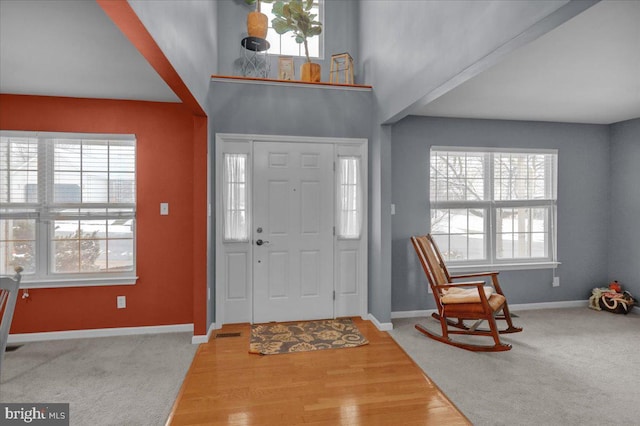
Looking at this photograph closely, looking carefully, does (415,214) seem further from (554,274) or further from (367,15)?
(367,15)

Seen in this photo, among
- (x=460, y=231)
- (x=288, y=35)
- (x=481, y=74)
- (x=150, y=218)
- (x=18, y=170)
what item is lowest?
(x=460, y=231)

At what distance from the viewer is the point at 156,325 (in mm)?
3523

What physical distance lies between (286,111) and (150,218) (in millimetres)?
1889

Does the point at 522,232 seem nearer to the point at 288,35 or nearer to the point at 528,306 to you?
the point at 528,306

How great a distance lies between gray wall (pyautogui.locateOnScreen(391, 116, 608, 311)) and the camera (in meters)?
3.97

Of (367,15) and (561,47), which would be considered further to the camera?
(367,15)

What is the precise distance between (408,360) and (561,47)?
2.64 metres

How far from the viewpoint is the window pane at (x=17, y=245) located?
3275mm

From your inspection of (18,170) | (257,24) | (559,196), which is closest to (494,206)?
(559,196)

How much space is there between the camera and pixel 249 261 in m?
3.70

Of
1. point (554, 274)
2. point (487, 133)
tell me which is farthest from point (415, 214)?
point (554, 274)

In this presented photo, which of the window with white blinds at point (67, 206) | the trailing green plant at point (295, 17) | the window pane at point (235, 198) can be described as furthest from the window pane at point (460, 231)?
the window with white blinds at point (67, 206)

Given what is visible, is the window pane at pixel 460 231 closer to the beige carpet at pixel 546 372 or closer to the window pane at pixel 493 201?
the window pane at pixel 493 201

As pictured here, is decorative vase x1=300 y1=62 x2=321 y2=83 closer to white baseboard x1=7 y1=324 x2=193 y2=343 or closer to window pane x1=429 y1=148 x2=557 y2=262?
window pane x1=429 y1=148 x2=557 y2=262
